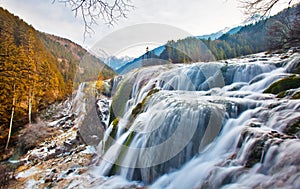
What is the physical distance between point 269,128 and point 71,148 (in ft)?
32.7

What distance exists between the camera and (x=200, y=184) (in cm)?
347

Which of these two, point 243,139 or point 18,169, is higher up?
point 243,139

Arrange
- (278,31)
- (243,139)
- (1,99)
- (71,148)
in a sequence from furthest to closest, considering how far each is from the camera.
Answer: (1,99) → (71,148) → (278,31) → (243,139)

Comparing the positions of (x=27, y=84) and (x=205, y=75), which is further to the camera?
(x=27, y=84)

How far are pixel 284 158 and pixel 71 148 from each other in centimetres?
1038

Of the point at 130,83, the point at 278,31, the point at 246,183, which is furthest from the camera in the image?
the point at 130,83

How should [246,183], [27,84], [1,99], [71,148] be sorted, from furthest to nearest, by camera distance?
[27,84] → [1,99] → [71,148] → [246,183]

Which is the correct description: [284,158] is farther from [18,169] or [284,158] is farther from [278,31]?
[18,169]

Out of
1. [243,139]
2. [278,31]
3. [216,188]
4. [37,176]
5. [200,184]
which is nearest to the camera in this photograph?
[216,188]

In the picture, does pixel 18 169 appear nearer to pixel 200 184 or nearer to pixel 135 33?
pixel 135 33

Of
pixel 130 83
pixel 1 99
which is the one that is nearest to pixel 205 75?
pixel 130 83

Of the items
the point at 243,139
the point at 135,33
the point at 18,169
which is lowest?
the point at 18,169

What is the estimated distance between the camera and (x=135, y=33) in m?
8.55

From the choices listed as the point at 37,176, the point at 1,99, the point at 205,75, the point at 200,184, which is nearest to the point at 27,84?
the point at 1,99
